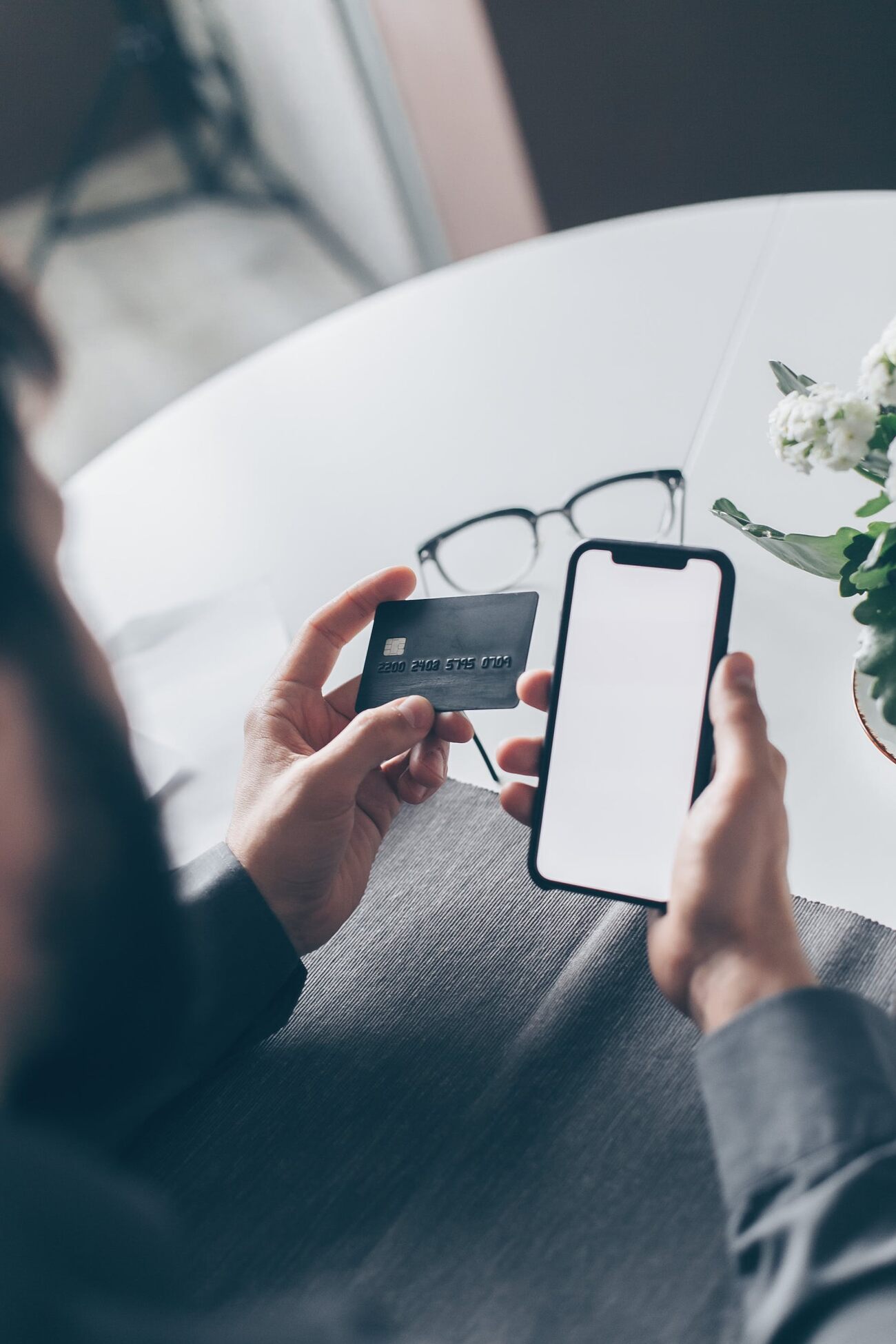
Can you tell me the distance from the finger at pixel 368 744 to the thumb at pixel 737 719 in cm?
19

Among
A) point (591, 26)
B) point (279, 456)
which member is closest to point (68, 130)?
point (591, 26)

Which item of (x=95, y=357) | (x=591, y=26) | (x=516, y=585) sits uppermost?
(x=591, y=26)

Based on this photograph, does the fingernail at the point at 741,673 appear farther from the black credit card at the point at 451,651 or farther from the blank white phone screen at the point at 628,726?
the black credit card at the point at 451,651

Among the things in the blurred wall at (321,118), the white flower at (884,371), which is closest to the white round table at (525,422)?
the white flower at (884,371)

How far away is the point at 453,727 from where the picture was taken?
727mm

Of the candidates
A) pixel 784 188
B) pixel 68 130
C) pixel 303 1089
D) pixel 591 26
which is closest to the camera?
pixel 303 1089

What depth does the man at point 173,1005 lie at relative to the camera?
0.34 metres

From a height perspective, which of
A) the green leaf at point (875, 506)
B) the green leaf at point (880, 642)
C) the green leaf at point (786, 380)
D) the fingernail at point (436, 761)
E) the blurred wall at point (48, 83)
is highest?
the blurred wall at point (48, 83)

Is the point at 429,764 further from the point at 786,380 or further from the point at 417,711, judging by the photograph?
the point at 786,380

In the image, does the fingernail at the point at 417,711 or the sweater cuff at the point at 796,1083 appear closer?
the sweater cuff at the point at 796,1083

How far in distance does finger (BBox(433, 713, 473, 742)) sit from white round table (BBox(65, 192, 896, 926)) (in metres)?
0.02

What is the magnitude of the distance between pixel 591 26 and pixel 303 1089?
5.89ft

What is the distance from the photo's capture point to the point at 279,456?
39.2 inches

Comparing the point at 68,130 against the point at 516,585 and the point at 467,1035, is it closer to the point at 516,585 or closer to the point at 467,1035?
the point at 516,585
